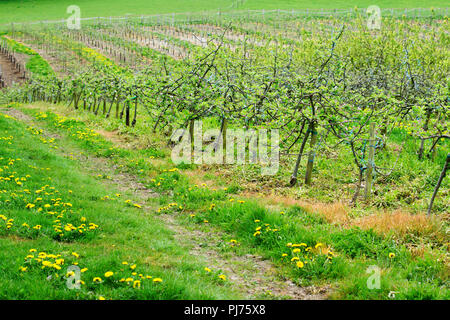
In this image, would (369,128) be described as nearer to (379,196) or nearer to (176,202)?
(379,196)

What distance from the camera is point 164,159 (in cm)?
1714

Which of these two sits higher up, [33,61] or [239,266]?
[33,61]

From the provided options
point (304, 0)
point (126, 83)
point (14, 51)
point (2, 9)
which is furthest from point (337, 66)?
point (2, 9)

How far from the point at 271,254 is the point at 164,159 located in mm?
9802

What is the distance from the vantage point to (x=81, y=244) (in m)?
7.83

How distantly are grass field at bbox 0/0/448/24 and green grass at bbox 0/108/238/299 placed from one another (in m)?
109
